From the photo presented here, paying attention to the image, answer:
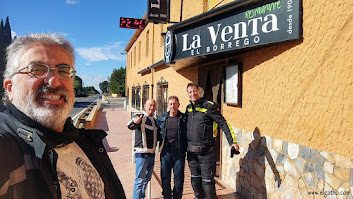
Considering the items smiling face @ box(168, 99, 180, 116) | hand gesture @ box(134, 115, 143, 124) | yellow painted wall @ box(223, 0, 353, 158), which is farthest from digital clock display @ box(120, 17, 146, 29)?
yellow painted wall @ box(223, 0, 353, 158)

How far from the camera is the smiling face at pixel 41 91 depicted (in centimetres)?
112

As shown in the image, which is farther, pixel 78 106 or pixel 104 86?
pixel 104 86

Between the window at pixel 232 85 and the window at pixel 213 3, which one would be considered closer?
the window at pixel 232 85

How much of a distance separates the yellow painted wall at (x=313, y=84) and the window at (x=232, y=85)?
0.48 m

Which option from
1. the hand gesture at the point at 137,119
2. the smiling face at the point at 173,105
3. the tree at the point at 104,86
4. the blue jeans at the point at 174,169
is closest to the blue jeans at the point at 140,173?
the blue jeans at the point at 174,169

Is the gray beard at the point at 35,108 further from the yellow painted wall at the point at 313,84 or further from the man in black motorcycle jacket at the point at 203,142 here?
the yellow painted wall at the point at 313,84

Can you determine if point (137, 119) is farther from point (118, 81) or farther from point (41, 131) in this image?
point (118, 81)

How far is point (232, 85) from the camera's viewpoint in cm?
438

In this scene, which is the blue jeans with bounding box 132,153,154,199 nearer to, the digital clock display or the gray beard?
the gray beard

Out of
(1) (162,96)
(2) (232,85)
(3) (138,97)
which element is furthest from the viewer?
(3) (138,97)

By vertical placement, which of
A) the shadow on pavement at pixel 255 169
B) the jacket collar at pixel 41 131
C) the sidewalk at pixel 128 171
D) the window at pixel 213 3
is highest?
the window at pixel 213 3

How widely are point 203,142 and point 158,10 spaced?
4.31 metres

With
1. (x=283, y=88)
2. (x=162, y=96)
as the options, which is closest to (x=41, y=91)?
(x=283, y=88)

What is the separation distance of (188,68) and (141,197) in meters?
4.16
